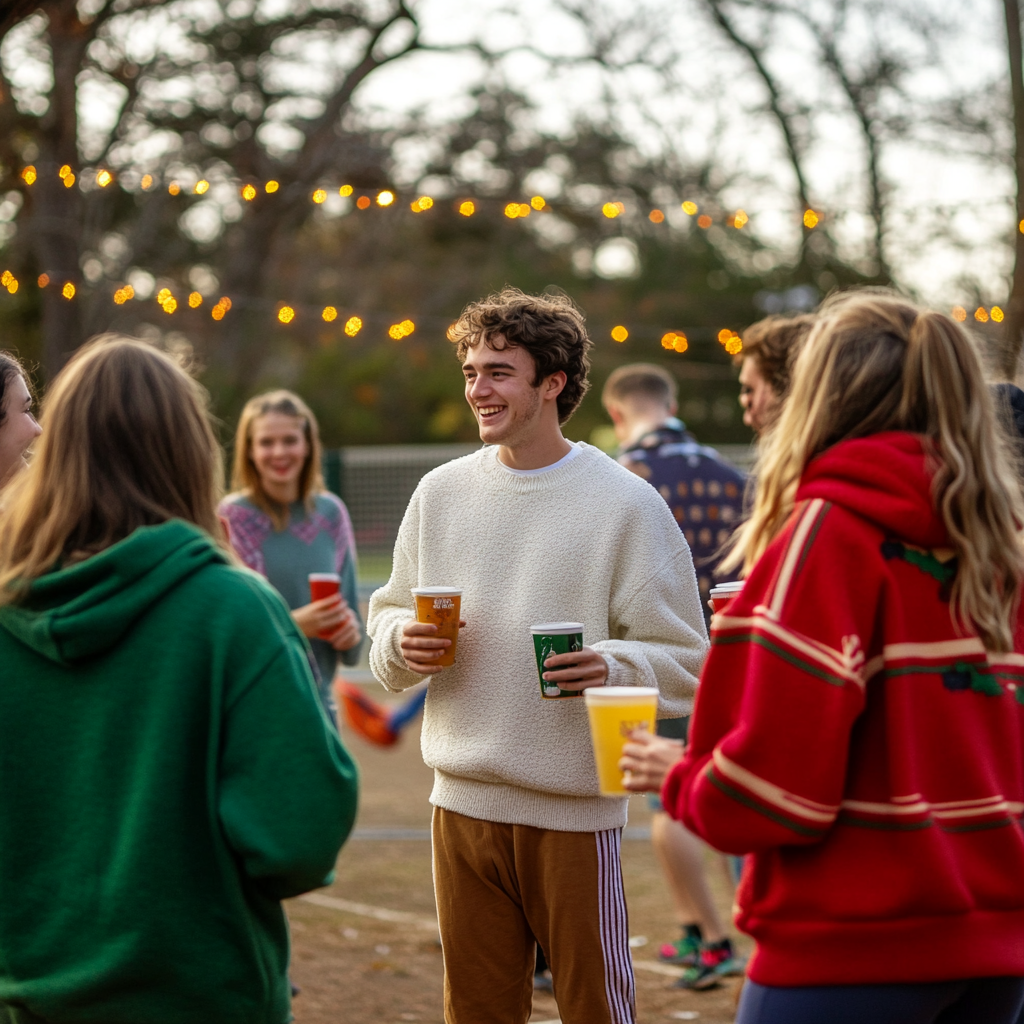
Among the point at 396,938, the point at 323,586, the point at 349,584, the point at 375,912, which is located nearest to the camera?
the point at 323,586

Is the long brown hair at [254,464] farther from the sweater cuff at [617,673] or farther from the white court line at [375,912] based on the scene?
the sweater cuff at [617,673]

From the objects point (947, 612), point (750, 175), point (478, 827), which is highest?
point (750, 175)

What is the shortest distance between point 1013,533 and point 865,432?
0.27 metres

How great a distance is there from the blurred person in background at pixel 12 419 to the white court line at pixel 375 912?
3274 millimetres

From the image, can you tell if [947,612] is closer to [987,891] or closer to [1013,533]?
[1013,533]

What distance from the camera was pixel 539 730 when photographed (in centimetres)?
290

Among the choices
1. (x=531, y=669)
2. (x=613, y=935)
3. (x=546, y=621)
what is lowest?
(x=613, y=935)

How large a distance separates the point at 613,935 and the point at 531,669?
62cm

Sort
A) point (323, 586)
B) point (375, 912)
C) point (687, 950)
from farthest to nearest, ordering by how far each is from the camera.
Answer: point (375, 912) < point (687, 950) < point (323, 586)

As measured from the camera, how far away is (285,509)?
4969mm

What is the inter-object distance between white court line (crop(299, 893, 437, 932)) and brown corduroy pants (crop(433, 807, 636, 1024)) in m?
2.63

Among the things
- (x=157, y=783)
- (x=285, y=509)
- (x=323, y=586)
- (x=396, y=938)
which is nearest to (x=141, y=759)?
(x=157, y=783)

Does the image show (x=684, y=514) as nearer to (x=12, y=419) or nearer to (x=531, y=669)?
(x=531, y=669)

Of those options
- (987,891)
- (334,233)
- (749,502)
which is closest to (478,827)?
(987,891)
